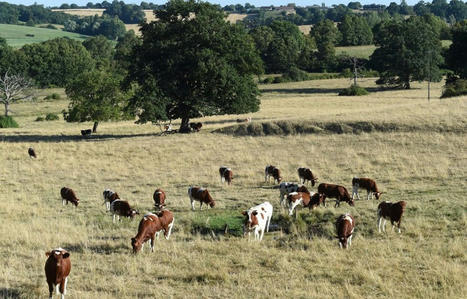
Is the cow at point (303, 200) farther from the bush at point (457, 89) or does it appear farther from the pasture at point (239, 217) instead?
the bush at point (457, 89)

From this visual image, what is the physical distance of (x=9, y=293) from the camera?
11812 millimetres

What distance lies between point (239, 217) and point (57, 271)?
838 centimetres

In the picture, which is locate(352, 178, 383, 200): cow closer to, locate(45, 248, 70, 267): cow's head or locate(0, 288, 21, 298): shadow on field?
locate(45, 248, 70, 267): cow's head

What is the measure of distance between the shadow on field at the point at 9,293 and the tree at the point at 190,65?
31583mm

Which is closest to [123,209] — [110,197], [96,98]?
[110,197]

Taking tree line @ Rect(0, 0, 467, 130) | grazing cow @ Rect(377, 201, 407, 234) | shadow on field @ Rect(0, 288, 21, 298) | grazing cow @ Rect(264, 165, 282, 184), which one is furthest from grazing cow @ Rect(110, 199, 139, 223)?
tree line @ Rect(0, 0, 467, 130)

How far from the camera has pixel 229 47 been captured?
4584cm

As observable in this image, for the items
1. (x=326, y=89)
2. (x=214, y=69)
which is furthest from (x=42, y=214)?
(x=326, y=89)

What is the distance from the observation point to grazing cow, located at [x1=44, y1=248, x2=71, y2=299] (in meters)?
11.4

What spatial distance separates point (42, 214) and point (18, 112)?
65.3m

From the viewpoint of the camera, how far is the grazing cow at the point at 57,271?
11.4 metres

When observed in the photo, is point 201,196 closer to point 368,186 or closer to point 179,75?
point 368,186

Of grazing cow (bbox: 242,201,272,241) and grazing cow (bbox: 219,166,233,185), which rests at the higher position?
grazing cow (bbox: 242,201,272,241)

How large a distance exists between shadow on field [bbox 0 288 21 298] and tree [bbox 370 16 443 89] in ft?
243
